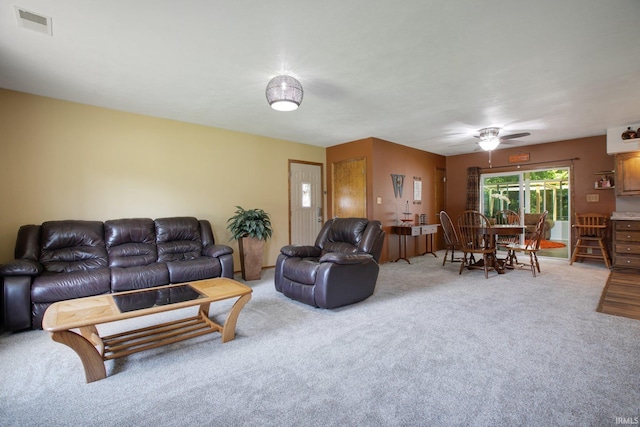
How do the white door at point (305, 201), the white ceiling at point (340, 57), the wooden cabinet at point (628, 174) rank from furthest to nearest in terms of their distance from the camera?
the white door at point (305, 201) < the wooden cabinet at point (628, 174) < the white ceiling at point (340, 57)

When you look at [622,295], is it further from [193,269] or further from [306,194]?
[193,269]

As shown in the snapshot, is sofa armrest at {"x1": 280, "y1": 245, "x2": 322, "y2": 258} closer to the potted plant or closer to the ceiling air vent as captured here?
the potted plant

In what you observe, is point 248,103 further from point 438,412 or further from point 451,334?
point 438,412

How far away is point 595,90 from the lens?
11.8 ft

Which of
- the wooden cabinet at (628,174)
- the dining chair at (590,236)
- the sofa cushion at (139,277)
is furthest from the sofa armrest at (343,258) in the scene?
the wooden cabinet at (628,174)

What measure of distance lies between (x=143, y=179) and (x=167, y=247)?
116 centimetres

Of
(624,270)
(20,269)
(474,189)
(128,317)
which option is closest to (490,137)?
(474,189)

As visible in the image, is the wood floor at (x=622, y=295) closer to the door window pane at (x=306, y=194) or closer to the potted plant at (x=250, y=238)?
the potted plant at (x=250, y=238)

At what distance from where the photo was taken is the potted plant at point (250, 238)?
15.7 feet

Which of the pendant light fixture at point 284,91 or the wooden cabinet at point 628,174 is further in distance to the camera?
the wooden cabinet at point 628,174

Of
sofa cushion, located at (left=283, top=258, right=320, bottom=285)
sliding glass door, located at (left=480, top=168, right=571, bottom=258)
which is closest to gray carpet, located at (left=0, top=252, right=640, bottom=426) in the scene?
sofa cushion, located at (left=283, top=258, right=320, bottom=285)

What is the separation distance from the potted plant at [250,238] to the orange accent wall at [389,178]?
224 cm

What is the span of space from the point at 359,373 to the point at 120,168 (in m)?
4.30

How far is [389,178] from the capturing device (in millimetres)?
6301
